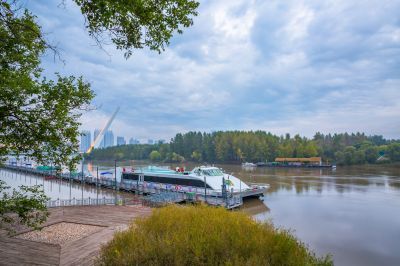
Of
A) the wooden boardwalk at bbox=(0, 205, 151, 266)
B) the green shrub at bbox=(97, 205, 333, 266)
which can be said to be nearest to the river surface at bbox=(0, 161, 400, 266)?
the green shrub at bbox=(97, 205, 333, 266)

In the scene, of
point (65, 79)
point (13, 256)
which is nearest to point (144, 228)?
point (65, 79)

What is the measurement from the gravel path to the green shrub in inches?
338

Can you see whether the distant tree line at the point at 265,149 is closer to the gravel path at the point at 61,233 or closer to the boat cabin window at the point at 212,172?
the boat cabin window at the point at 212,172

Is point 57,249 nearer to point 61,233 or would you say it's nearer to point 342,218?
point 61,233

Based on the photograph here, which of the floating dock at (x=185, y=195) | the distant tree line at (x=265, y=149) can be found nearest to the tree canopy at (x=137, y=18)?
the floating dock at (x=185, y=195)

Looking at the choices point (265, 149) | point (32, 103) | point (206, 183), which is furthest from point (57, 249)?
point (265, 149)

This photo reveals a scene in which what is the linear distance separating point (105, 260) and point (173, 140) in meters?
175

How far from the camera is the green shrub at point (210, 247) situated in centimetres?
704

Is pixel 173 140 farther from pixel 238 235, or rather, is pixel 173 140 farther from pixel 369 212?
pixel 238 235

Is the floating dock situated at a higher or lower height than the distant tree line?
lower

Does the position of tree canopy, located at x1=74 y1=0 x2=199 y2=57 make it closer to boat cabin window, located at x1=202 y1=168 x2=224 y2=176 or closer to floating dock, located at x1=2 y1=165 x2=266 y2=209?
floating dock, located at x1=2 y1=165 x2=266 y2=209

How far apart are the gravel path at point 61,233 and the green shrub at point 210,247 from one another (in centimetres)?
858

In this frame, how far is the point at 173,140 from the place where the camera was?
182 m

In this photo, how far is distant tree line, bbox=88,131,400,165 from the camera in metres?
115
